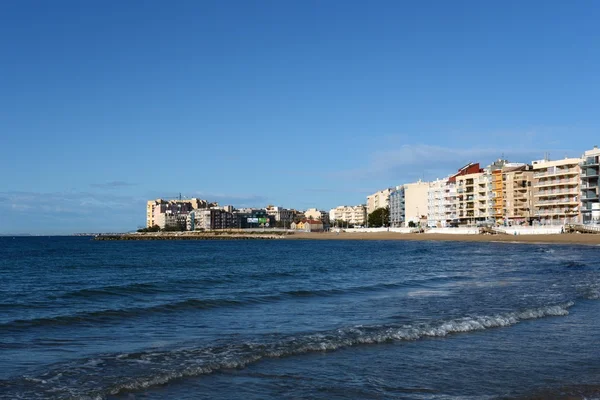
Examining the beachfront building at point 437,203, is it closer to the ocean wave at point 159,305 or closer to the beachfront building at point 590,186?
the beachfront building at point 590,186

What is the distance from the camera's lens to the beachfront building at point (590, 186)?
291ft

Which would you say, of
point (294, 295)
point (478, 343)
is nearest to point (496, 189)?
point (294, 295)

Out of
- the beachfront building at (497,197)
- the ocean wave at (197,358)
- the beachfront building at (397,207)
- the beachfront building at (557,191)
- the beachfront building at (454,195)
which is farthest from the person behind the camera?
the beachfront building at (397,207)

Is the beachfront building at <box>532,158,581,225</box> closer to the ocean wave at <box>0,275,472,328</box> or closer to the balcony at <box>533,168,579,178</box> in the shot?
the balcony at <box>533,168,579,178</box>

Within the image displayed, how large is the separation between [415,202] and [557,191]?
191ft

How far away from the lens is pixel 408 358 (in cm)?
1072

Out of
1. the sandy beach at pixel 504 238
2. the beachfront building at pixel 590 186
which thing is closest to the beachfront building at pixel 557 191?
the beachfront building at pixel 590 186

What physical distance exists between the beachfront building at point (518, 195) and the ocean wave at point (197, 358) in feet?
320

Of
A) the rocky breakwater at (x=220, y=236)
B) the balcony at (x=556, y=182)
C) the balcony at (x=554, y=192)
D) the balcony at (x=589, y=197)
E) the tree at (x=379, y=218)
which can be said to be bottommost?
the rocky breakwater at (x=220, y=236)

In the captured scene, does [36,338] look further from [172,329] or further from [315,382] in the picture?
[315,382]

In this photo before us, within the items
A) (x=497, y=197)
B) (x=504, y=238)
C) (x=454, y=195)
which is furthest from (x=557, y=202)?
(x=454, y=195)

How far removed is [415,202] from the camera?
155m

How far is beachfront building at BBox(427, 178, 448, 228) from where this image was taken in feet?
451

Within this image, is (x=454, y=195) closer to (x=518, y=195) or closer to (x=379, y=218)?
(x=518, y=195)
